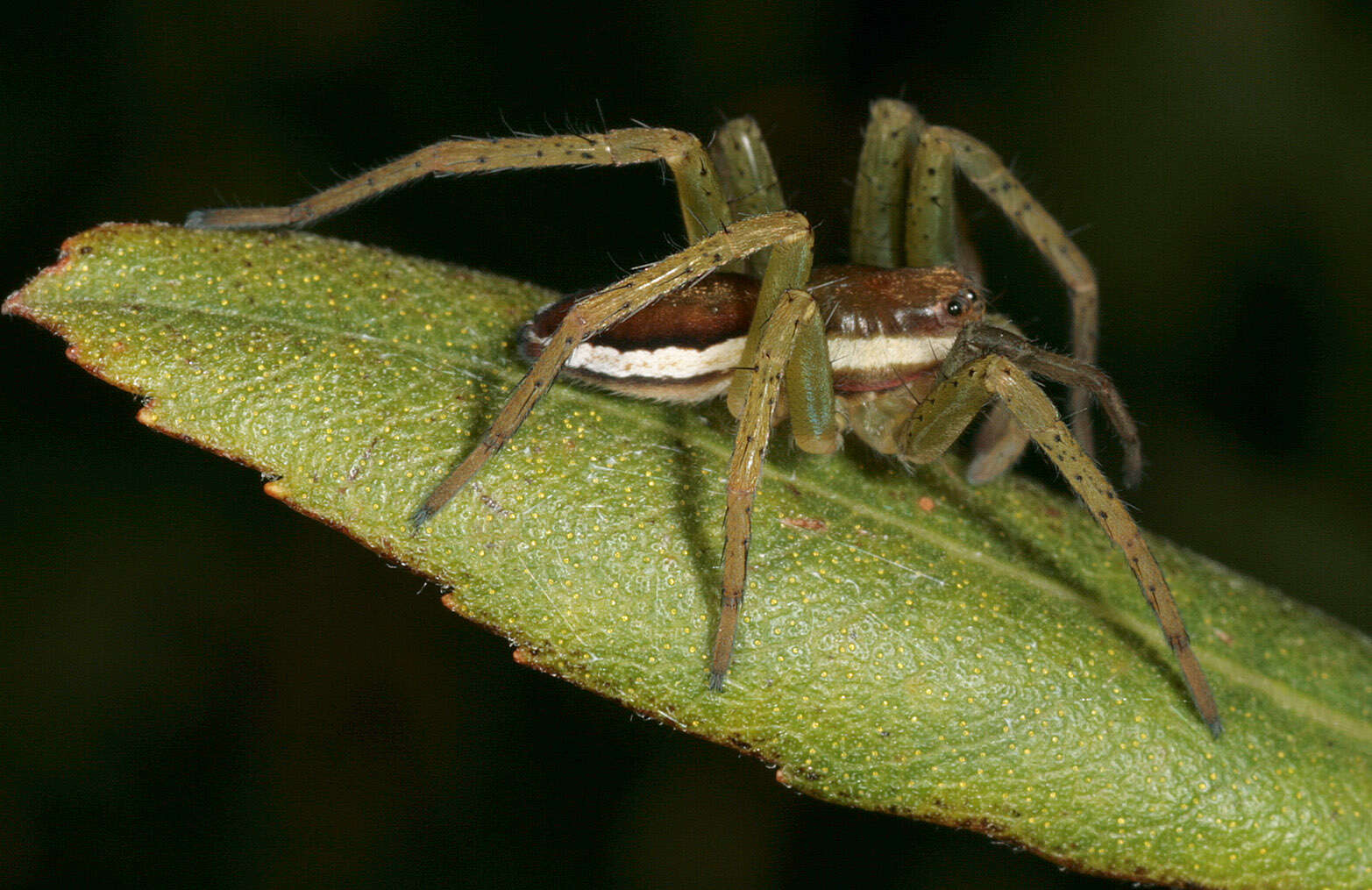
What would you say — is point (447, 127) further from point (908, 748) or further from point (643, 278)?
point (908, 748)

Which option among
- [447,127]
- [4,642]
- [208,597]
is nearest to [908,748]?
[208,597]

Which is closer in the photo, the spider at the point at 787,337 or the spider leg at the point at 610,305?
the spider leg at the point at 610,305

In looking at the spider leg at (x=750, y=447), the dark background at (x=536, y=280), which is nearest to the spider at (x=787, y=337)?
the spider leg at (x=750, y=447)

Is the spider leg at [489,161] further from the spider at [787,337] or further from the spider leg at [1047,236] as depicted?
the spider leg at [1047,236]

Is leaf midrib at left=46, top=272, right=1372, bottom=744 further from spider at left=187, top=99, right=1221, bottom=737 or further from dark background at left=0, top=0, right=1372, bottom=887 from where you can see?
dark background at left=0, top=0, right=1372, bottom=887

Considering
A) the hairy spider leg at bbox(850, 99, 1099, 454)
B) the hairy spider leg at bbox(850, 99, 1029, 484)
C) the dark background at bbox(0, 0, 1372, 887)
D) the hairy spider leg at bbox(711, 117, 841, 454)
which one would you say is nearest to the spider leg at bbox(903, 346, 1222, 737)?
the hairy spider leg at bbox(711, 117, 841, 454)

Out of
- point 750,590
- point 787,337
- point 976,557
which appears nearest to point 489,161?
point 787,337

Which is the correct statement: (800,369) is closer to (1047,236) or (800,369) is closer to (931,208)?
(931,208)
